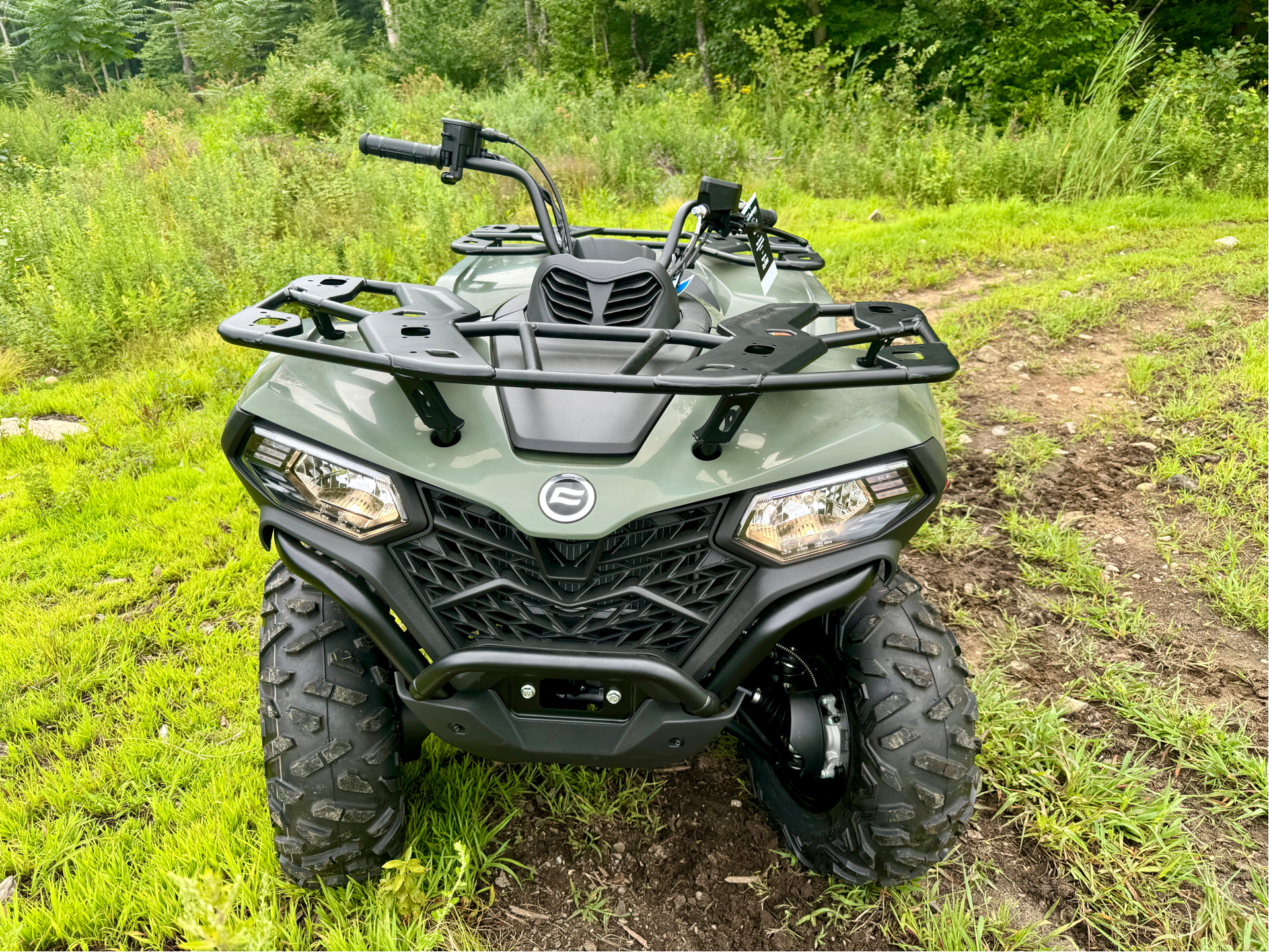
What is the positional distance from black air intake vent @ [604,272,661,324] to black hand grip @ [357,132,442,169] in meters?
0.66

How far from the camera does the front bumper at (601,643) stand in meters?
1.30

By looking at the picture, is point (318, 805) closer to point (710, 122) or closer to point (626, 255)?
point (626, 255)

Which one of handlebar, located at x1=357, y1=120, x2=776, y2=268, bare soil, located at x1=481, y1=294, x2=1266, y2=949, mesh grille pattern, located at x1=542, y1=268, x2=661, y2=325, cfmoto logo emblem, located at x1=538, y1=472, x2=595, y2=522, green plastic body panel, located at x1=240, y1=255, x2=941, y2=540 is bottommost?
bare soil, located at x1=481, y1=294, x2=1266, y2=949

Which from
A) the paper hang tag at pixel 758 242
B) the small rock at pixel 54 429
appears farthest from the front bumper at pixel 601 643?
the small rock at pixel 54 429

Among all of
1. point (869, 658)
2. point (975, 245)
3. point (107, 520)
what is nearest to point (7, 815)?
point (107, 520)

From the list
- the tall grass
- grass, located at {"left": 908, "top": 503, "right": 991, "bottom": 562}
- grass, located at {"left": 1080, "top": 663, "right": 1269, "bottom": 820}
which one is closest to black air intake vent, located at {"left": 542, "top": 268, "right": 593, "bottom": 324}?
grass, located at {"left": 908, "top": 503, "right": 991, "bottom": 562}

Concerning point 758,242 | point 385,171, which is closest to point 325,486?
point 758,242

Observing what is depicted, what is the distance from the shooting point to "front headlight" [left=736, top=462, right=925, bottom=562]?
4.28ft

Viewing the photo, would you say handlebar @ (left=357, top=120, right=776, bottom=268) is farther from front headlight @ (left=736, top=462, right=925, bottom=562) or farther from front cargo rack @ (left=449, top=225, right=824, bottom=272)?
front headlight @ (left=736, top=462, right=925, bottom=562)

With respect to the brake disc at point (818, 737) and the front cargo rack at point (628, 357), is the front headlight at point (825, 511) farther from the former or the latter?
the brake disc at point (818, 737)

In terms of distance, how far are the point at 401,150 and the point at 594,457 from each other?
3.86ft

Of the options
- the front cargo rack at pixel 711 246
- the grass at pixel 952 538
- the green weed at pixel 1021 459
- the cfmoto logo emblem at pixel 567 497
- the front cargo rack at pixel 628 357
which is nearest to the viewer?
the front cargo rack at pixel 628 357

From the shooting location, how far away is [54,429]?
11.9 ft

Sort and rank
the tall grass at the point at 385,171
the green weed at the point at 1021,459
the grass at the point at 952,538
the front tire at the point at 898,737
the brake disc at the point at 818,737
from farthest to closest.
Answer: the tall grass at the point at 385,171 < the green weed at the point at 1021,459 < the grass at the point at 952,538 < the brake disc at the point at 818,737 < the front tire at the point at 898,737
